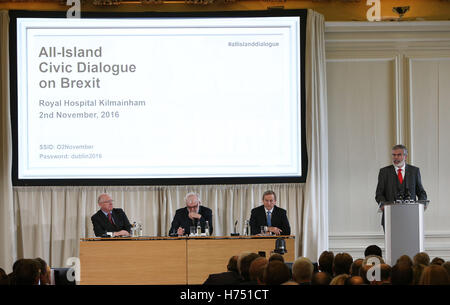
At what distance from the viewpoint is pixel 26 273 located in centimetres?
379

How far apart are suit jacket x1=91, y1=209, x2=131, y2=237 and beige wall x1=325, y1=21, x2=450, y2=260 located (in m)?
2.85

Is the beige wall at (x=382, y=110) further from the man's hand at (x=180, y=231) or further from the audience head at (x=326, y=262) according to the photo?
the audience head at (x=326, y=262)

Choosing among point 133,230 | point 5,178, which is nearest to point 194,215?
point 133,230

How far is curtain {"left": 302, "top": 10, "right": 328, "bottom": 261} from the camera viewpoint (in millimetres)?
9062

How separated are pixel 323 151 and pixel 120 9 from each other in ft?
11.1

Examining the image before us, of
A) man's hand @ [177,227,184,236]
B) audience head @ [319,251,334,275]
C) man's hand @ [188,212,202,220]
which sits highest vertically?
man's hand @ [188,212,202,220]

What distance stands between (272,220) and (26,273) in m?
4.69

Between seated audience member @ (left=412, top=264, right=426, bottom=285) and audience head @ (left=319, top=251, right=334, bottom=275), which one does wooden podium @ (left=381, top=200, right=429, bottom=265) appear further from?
seated audience member @ (left=412, top=264, right=426, bottom=285)

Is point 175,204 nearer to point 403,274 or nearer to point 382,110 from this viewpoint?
point 382,110

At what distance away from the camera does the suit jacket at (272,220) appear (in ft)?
26.8

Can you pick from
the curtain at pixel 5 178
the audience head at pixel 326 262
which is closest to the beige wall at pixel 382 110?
the curtain at pixel 5 178

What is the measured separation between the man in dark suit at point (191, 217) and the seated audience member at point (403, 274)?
15.7 ft

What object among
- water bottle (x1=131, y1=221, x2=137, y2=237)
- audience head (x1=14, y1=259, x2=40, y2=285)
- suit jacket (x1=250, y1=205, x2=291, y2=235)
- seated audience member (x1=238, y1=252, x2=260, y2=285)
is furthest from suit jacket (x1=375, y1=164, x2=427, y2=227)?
audience head (x1=14, y1=259, x2=40, y2=285)
